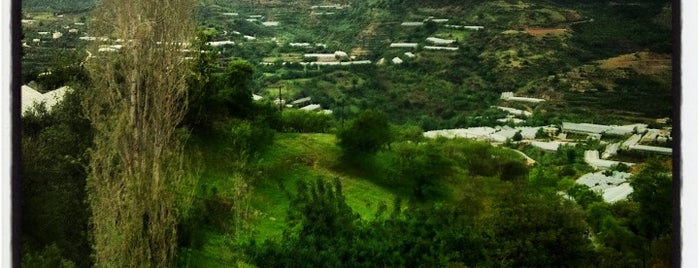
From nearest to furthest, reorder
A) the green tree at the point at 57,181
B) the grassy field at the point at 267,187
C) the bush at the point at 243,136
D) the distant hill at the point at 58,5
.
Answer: the green tree at the point at 57,181
the distant hill at the point at 58,5
the grassy field at the point at 267,187
the bush at the point at 243,136

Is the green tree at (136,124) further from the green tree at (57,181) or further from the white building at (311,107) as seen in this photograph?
the white building at (311,107)

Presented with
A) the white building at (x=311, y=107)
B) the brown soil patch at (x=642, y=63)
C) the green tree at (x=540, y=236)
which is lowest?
the green tree at (x=540, y=236)

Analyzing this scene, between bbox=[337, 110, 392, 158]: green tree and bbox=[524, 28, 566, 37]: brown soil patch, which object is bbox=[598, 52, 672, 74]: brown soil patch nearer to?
bbox=[524, 28, 566, 37]: brown soil patch

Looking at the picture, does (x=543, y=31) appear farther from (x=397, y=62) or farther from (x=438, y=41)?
(x=397, y=62)

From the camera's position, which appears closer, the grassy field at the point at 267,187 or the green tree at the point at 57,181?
the green tree at the point at 57,181

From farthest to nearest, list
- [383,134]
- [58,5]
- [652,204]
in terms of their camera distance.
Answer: [383,134]
[58,5]
[652,204]

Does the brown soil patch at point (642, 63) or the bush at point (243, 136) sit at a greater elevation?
the brown soil patch at point (642, 63)

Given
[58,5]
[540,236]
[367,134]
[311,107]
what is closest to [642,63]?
[540,236]

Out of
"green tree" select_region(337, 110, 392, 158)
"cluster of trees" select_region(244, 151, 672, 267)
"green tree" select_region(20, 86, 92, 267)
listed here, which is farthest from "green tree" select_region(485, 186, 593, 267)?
"green tree" select_region(20, 86, 92, 267)

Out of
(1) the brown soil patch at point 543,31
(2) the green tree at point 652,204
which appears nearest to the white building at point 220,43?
(1) the brown soil patch at point 543,31
